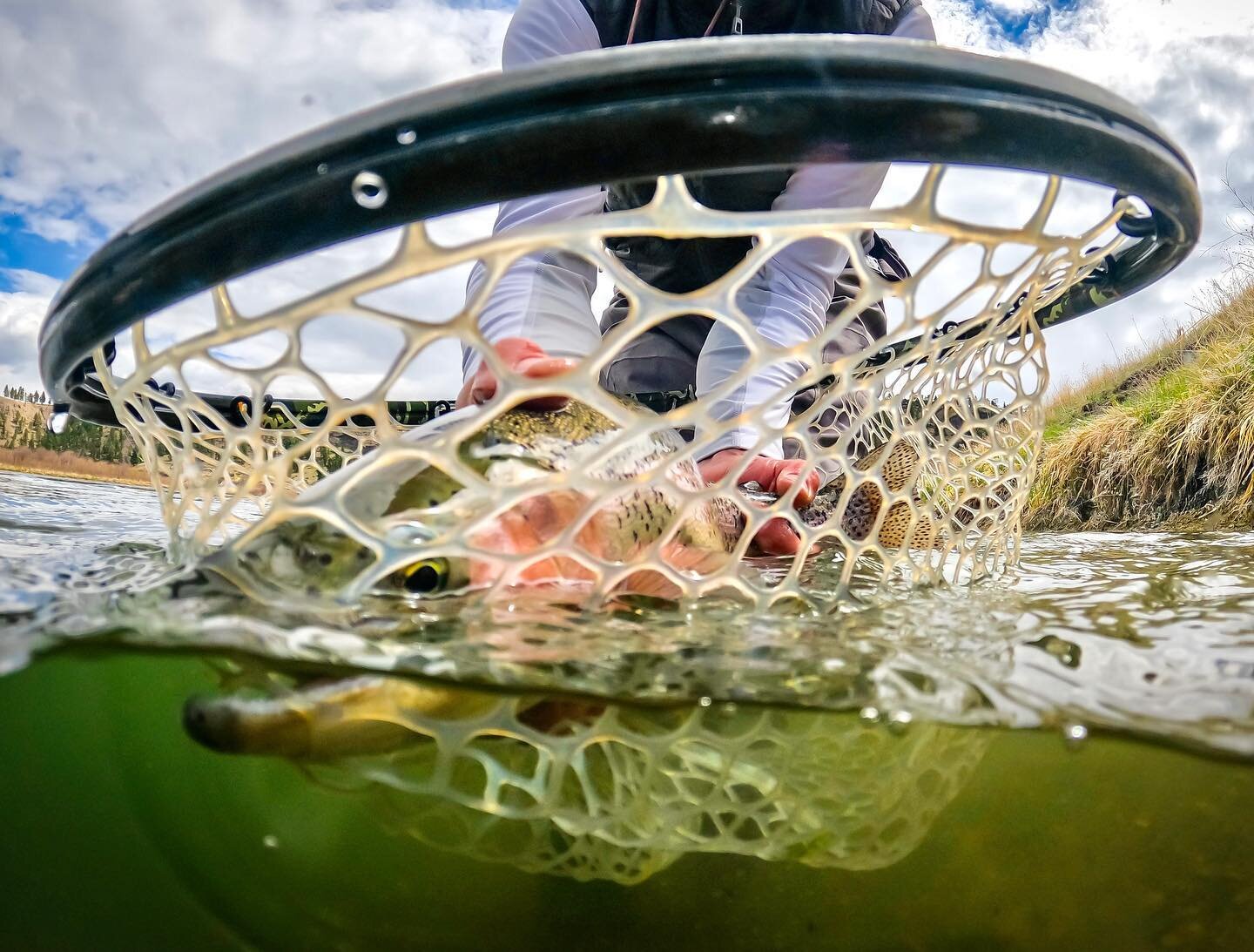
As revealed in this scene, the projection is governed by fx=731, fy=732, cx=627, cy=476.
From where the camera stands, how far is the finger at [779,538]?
49.4 inches

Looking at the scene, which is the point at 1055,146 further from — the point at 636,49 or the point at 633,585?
the point at 633,585

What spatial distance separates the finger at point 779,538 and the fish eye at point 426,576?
0.62 meters

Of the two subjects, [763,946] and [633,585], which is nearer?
[763,946]

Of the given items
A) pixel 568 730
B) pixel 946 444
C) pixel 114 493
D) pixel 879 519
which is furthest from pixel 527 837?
pixel 114 493

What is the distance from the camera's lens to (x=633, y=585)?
95 centimetres

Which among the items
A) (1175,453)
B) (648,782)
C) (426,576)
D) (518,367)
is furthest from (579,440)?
(1175,453)

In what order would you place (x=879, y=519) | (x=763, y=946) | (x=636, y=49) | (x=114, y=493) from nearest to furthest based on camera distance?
(x=636, y=49) → (x=763, y=946) → (x=879, y=519) → (x=114, y=493)

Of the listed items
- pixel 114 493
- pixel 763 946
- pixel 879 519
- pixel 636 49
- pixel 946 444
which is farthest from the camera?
pixel 114 493

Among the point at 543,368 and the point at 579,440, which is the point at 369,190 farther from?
the point at 579,440

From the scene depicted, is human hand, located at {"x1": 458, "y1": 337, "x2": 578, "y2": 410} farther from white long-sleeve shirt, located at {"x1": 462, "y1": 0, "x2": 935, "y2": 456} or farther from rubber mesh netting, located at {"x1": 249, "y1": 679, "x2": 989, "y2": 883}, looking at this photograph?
rubber mesh netting, located at {"x1": 249, "y1": 679, "x2": 989, "y2": 883}

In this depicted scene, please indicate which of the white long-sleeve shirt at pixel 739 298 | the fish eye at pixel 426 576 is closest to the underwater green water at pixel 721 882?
the fish eye at pixel 426 576

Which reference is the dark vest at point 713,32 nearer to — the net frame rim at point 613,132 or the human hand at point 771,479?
the human hand at point 771,479

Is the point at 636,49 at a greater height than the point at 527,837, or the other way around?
the point at 636,49

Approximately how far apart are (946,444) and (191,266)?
990 mm
